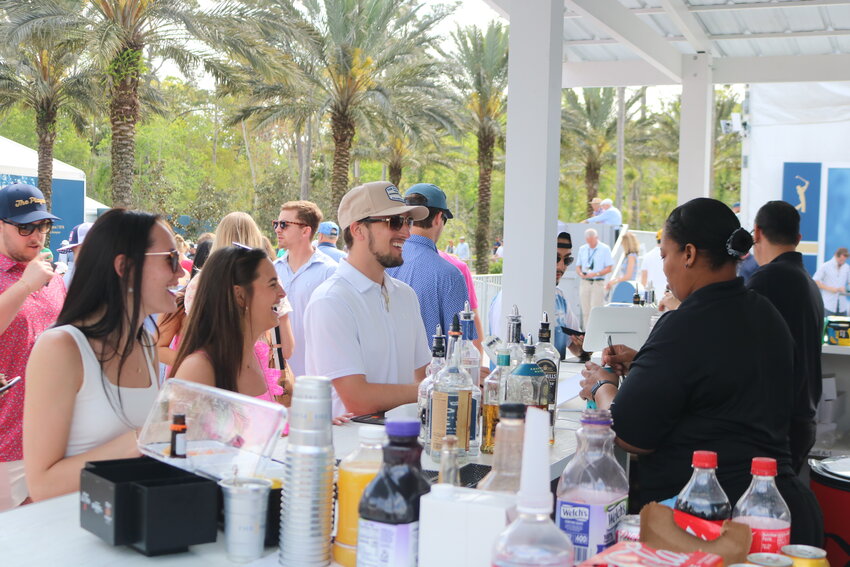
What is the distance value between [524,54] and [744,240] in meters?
3.39

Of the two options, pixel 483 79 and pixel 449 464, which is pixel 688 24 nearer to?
pixel 449 464

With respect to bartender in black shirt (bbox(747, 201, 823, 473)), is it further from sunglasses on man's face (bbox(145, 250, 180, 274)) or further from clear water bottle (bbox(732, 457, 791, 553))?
sunglasses on man's face (bbox(145, 250, 180, 274))

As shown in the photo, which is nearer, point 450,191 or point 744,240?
point 744,240

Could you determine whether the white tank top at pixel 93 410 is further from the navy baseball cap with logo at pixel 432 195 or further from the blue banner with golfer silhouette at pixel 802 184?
the blue banner with golfer silhouette at pixel 802 184

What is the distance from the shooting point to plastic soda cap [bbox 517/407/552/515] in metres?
1.45

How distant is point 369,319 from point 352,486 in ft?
5.77

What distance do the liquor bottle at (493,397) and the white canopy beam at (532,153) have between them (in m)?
2.78

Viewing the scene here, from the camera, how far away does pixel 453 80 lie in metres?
23.7

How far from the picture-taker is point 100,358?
2.46 metres

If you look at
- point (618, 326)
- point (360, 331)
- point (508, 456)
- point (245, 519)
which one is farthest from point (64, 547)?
point (618, 326)

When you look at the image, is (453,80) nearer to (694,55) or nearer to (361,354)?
(694,55)

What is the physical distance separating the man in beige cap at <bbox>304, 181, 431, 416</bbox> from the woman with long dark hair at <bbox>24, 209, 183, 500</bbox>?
0.78 metres

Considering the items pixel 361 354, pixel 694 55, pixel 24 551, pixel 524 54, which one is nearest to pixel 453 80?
pixel 694 55

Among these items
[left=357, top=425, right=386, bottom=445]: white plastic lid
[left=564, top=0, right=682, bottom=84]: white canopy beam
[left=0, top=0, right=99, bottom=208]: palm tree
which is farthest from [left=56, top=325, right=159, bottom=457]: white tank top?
[left=0, top=0, right=99, bottom=208]: palm tree
